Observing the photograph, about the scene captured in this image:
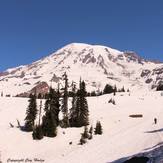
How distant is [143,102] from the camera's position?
115750mm

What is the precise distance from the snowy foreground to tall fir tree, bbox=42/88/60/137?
5.70 feet

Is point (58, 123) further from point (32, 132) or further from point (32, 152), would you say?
point (32, 152)

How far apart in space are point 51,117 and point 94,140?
51.9 feet

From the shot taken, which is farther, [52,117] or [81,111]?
[81,111]

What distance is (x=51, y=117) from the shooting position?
67.8 meters

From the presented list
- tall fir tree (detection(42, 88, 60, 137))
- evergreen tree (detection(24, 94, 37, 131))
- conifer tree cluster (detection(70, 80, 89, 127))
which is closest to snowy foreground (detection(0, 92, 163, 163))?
tall fir tree (detection(42, 88, 60, 137))

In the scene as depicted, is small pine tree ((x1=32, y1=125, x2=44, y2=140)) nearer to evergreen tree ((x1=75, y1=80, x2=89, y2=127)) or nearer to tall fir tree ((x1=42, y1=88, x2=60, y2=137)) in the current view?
tall fir tree ((x1=42, y1=88, x2=60, y2=137))

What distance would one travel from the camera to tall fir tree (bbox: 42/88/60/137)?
6505 cm

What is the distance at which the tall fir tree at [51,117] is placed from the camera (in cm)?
6505

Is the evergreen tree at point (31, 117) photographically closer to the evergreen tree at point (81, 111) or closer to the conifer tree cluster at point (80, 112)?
the conifer tree cluster at point (80, 112)

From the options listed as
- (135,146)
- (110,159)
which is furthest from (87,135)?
(110,159)

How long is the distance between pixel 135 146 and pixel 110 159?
513 centimetres

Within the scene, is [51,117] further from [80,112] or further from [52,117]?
[80,112]

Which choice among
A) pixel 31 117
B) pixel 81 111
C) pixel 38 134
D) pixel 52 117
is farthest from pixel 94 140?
pixel 31 117
